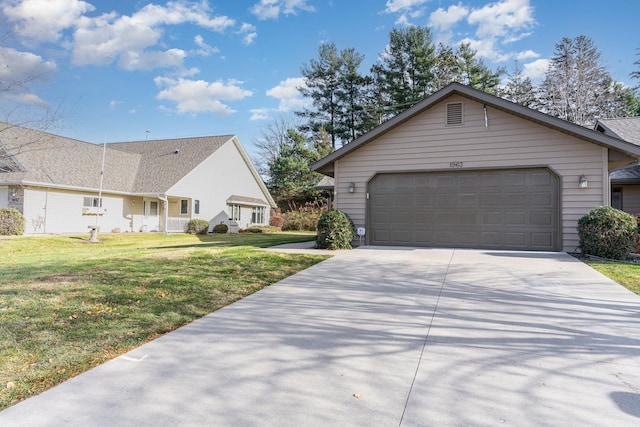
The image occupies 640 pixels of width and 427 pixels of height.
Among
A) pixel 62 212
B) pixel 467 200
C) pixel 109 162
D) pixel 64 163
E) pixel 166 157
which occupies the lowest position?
pixel 62 212

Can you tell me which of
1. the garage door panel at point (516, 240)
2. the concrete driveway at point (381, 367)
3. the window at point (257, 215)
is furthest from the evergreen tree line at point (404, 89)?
the concrete driveway at point (381, 367)

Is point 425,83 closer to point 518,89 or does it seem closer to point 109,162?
point 518,89

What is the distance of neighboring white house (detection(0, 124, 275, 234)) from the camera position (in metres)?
16.2

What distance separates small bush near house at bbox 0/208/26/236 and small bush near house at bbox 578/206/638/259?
66.8 ft

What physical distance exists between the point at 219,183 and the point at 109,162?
6.46m

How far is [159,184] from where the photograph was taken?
802 inches

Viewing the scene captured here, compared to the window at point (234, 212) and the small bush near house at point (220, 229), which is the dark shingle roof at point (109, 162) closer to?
the small bush near house at point (220, 229)

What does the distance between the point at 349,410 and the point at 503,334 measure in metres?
1.93

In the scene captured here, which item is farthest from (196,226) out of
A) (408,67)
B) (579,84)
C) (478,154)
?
(579,84)

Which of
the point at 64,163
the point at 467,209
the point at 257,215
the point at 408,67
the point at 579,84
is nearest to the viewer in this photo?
the point at 467,209

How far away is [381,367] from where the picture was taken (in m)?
2.64

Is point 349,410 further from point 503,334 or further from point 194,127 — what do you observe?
Result: point 194,127

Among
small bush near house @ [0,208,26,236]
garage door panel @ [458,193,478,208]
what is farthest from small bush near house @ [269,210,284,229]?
garage door panel @ [458,193,478,208]

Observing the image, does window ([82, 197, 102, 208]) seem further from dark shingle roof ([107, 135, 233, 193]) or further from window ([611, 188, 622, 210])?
window ([611, 188, 622, 210])
